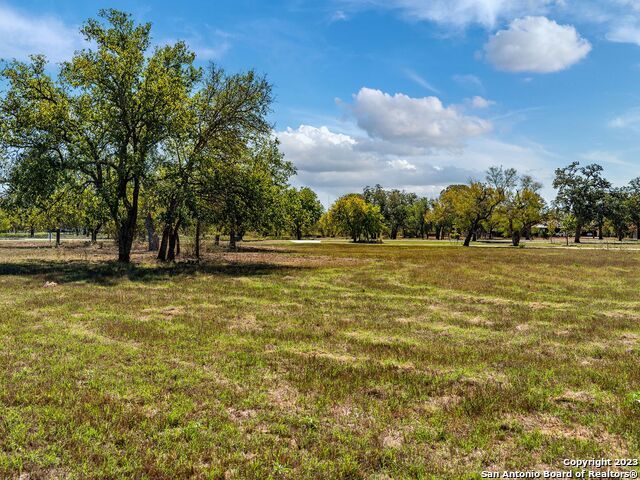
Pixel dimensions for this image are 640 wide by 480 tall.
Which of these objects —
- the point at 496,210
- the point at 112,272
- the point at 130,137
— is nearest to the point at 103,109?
the point at 130,137

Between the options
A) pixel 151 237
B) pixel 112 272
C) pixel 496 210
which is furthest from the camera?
pixel 496 210

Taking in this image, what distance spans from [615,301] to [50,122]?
33700mm

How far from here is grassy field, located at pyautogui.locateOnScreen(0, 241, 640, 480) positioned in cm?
579

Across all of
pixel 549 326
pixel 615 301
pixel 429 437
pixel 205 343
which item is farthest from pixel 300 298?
pixel 615 301

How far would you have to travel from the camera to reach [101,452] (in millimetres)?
5773

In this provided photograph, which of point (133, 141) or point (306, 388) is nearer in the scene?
point (306, 388)

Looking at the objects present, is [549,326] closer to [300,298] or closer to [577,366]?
[577,366]

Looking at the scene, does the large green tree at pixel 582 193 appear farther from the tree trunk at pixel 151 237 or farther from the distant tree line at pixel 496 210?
the tree trunk at pixel 151 237

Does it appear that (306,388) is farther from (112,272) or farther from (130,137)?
(130,137)

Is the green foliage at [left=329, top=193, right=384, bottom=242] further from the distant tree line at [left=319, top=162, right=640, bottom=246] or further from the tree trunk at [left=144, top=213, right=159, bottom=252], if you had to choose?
the tree trunk at [left=144, top=213, right=159, bottom=252]

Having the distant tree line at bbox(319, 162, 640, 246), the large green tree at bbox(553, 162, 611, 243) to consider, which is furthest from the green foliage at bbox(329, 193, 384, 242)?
the large green tree at bbox(553, 162, 611, 243)

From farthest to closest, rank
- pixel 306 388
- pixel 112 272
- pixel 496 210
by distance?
pixel 496 210
pixel 112 272
pixel 306 388

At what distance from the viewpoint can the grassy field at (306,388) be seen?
19.0ft

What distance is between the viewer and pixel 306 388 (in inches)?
325
